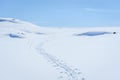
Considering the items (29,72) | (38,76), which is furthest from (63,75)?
(29,72)

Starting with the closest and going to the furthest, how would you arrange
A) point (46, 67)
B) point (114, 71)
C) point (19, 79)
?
point (19, 79)
point (114, 71)
point (46, 67)

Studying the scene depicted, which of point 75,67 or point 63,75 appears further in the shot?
point 75,67

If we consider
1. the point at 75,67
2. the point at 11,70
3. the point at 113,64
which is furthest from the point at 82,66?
the point at 11,70

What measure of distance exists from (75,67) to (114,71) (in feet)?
7.42

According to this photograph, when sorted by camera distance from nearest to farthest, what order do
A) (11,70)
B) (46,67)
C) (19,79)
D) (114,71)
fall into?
1. (19,79)
2. (114,71)
3. (11,70)
4. (46,67)

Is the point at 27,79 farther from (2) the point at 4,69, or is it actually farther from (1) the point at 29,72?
(2) the point at 4,69

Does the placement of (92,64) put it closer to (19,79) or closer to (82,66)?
(82,66)

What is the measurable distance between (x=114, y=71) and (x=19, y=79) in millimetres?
4572

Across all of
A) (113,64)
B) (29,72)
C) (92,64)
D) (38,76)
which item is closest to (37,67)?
(29,72)

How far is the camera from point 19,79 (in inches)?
417

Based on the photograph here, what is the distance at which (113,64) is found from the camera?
43.5 feet

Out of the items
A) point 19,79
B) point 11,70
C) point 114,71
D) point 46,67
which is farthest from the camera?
point 46,67

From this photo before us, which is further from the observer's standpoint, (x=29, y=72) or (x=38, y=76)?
(x=29, y=72)

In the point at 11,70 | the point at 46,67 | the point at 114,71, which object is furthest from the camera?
the point at 46,67
